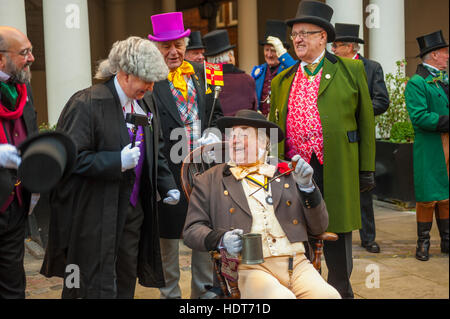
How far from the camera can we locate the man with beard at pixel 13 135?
300 cm

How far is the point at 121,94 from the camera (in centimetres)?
320

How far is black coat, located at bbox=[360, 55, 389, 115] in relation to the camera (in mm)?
5668

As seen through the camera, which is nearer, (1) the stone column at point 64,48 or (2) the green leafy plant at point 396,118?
(1) the stone column at point 64,48

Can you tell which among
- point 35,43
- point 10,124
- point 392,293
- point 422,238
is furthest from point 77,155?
point 35,43

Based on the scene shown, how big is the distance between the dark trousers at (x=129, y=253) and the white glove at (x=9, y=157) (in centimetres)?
74

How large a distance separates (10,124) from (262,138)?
4.75ft

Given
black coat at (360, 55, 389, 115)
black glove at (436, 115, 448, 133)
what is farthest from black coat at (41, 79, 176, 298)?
black coat at (360, 55, 389, 115)

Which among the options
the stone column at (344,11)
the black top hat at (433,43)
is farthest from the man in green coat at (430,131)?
the stone column at (344,11)

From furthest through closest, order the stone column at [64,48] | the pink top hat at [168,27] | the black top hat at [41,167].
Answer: the stone column at [64,48] < the pink top hat at [168,27] < the black top hat at [41,167]

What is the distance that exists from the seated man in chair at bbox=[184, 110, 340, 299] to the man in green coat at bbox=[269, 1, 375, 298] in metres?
0.56

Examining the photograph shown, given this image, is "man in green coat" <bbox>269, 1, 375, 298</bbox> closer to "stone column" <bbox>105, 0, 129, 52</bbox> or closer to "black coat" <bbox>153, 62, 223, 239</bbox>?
"black coat" <bbox>153, 62, 223, 239</bbox>

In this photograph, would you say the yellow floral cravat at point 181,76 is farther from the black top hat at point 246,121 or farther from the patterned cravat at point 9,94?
the patterned cravat at point 9,94

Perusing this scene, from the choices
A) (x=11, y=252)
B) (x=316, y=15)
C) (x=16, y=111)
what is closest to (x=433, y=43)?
(x=316, y=15)

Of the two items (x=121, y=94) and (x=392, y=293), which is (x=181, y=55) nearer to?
(x=121, y=94)
